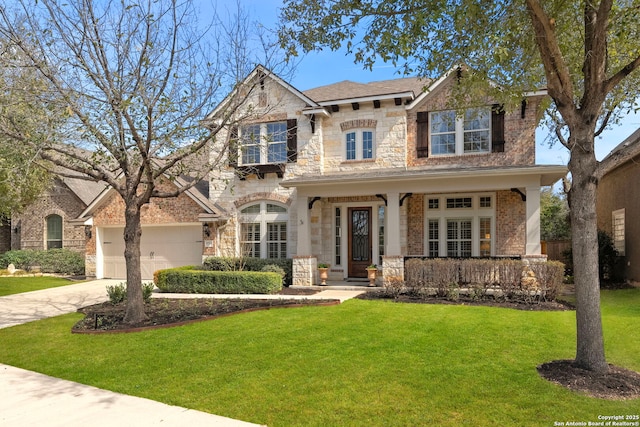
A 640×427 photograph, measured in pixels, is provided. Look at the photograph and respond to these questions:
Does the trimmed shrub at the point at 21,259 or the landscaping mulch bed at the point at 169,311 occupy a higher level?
the trimmed shrub at the point at 21,259

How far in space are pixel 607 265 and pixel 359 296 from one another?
30.7 feet

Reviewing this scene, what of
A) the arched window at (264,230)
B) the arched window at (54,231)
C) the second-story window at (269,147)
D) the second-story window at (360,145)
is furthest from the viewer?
the arched window at (54,231)

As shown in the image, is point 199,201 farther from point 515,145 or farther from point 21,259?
point 515,145

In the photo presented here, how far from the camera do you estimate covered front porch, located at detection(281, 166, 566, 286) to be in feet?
42.1

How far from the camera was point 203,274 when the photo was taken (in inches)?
552

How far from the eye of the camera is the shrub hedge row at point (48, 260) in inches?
798

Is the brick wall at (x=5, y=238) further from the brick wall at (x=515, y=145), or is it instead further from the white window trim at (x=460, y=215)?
the brick wall at (x=515, y=145)

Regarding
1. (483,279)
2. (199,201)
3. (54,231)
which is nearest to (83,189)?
(54,231)

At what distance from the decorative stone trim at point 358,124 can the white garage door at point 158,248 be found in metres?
6.75

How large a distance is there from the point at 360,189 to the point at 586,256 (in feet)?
29.6

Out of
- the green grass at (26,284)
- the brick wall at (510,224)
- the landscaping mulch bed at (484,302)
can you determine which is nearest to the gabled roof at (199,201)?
the green grass at (26,284)

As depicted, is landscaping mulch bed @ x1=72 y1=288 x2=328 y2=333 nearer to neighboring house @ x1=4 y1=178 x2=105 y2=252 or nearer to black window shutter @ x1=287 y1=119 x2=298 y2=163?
black window shutter @ x1=287 y1=119 x2=298 y2=163

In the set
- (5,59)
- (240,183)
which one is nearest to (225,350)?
(5,59)

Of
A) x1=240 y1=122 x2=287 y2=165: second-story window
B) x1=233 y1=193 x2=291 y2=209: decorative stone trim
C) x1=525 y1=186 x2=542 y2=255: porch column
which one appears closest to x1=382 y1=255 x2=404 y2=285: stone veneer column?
x1=525 y1=186 x2=542 y2=255: porch column
